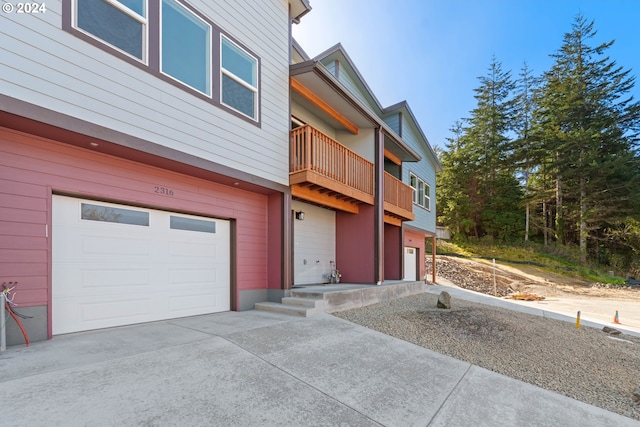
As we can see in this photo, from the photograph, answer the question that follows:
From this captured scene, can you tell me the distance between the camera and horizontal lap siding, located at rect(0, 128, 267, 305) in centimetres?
369

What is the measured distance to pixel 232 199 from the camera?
255 inches

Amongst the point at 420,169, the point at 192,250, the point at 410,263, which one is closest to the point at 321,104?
the point at 192,250

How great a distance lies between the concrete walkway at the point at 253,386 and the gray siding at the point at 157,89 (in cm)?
289

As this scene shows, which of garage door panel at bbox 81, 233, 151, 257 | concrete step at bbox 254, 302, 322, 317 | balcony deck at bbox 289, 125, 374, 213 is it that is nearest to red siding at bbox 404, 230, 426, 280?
balcony deck at bbox 289, 125, 374, 213

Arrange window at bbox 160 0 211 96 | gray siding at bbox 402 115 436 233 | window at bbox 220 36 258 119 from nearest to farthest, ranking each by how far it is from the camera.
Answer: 1. window at bbox 160 0 211 96
2. window at bbox 220 36 258 119
3. gray siding at bbox 402 115 436 233

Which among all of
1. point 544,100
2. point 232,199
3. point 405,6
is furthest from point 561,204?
point 232,199

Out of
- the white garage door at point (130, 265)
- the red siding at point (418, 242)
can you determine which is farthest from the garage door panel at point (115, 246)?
the red siding at point (418, 242)

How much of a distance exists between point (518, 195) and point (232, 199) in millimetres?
28609

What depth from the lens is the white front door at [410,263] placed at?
1355 cm

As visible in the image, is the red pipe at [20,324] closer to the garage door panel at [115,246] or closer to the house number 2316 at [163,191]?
the garage door panel at [115,246]

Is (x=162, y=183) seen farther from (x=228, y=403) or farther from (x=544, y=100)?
(x=544, y=100)

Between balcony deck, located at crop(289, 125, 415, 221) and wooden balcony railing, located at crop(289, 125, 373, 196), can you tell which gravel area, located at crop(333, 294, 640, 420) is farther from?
wooden balcony railing, located at crop(289, 125, 373, 196)

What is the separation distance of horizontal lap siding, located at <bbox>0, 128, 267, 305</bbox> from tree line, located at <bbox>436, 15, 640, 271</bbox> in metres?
26.7

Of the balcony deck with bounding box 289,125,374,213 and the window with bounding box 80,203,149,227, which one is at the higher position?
the balcony deck with bounding box 289,125,374,213
